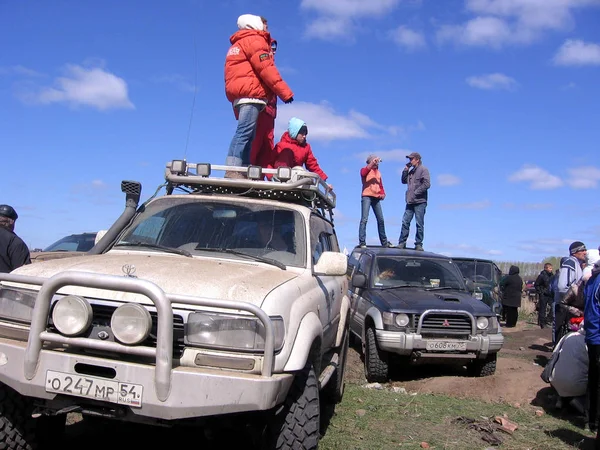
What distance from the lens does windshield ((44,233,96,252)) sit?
→ 428 inches

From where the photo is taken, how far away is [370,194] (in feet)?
37.7

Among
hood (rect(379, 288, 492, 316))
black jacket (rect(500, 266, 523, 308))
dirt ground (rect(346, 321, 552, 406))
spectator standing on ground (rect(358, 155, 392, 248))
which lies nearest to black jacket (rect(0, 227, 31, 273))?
dirt ground (rect(346, 321, 552, 406))

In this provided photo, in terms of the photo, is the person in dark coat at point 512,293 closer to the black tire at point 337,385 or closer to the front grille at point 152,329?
the black tire at point 337,385

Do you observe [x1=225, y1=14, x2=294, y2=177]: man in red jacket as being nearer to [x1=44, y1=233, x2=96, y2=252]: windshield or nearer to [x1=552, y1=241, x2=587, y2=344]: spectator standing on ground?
[x1=44, y1=233, x2=96, y2=252]: windshield

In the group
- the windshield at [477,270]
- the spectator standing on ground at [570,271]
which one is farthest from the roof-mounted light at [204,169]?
the windshield at [477,270]

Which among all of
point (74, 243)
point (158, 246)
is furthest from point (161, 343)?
point (74, 243)

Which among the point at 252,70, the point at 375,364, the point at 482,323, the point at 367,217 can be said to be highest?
the point at 252,70

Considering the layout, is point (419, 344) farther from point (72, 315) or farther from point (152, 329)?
point (72, 315)

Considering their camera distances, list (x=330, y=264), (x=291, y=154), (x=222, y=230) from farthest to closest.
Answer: (x=291, y=154), (x=222, y=230), (x=330, y=264)

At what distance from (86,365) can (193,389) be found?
643mm

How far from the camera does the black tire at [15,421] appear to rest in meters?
3.58

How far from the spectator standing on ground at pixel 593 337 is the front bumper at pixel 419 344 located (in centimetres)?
223

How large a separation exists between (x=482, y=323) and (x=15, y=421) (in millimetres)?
6424

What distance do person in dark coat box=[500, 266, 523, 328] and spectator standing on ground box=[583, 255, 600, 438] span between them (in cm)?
1119
